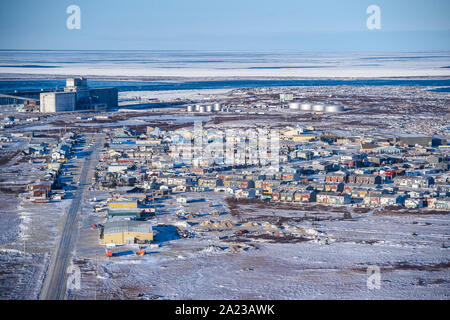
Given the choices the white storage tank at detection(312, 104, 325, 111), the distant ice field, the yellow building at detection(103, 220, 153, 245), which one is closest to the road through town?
the yellow building at detection(103, 220, 153, 245)

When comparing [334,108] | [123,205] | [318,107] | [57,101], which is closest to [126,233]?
[123,205]

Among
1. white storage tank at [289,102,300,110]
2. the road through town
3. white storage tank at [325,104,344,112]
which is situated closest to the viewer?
the road through town

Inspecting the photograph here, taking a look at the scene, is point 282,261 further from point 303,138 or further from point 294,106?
point 294,106

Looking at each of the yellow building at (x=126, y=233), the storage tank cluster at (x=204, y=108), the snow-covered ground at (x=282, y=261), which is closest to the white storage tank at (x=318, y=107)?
the storage tank cluster at (x=204, y=108)

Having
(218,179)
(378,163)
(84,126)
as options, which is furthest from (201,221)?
(84,126)

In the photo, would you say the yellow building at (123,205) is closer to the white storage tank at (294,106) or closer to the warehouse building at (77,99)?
the warehouse building at (77,99)

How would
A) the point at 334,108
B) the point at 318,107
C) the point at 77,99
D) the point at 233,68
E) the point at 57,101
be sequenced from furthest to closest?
the point at 233,68 → the point at 77,99 → the point at 318,107 → the point at 334,108 → the point at 57,101

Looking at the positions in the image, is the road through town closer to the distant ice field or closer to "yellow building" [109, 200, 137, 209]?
"yellow building" [109, 200, 137, 209]
